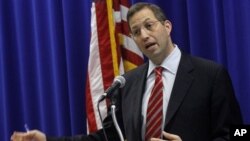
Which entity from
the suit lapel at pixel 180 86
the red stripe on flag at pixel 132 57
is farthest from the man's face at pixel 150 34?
the red stripe on flag at pixel 132 57

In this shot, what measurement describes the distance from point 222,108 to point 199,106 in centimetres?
12

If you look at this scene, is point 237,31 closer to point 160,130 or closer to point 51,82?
point 160,130

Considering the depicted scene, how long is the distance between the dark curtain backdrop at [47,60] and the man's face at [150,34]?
688 millimetres

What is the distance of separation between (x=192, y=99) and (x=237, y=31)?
2.81 ft

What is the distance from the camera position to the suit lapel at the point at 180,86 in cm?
217

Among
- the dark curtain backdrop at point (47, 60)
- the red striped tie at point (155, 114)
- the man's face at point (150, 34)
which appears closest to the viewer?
the red striped tie at point (155, 114)

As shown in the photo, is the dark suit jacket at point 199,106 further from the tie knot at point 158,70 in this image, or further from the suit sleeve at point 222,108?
the tie knot at point 158,70

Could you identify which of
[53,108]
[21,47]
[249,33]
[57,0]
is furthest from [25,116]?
[249,33]

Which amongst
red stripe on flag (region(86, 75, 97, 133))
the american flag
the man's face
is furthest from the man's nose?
red stripe on flag (region(86, 75, 97, 133))

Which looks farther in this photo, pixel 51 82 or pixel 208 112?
pixel 51 82

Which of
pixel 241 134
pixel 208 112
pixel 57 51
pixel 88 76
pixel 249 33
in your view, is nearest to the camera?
pixel 241 134

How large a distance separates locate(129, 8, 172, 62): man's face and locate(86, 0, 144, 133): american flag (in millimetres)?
655

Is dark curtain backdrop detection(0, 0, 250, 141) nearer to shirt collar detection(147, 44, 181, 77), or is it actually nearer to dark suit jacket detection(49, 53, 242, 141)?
shirt collar detection(147, 44, 181, 77)

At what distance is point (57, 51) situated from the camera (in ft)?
10.9
